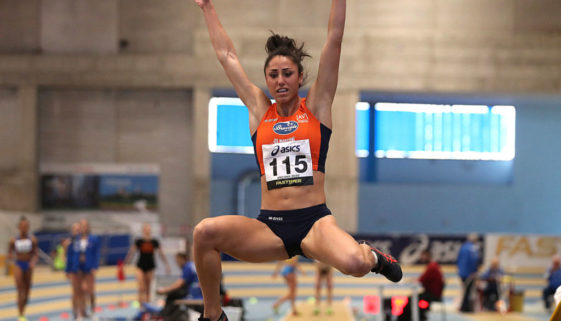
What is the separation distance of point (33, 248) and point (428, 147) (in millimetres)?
16692

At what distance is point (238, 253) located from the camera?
3.81 m

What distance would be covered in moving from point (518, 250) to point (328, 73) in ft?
55.4

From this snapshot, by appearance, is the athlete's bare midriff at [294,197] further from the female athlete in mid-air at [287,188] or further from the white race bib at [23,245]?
the white race bib at [23,245]

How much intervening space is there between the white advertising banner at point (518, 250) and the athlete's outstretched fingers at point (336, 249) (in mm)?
16416

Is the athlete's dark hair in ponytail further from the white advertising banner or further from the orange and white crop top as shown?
the white advertising banner

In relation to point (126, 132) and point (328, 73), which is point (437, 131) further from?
point (328, 73)

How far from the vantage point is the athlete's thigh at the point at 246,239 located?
3.72 meters

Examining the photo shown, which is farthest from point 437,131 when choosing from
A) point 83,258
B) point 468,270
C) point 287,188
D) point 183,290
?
point 287,188

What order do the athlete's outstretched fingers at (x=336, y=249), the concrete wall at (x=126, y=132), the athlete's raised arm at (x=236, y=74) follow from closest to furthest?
the athlete's outstretched fingers at (x=336, y=249), the athlete's raised arm at (x=236, y=74), the concrete wall at (x=126, y=132)

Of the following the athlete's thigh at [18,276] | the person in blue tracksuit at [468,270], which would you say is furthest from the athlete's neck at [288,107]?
the person in blue tracksuit at [468,270]

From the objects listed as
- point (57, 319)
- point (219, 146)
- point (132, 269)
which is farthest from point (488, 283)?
point (219, 146)

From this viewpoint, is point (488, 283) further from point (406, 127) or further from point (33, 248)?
point (406, 127)

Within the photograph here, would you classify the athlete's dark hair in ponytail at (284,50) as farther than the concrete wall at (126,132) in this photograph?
No

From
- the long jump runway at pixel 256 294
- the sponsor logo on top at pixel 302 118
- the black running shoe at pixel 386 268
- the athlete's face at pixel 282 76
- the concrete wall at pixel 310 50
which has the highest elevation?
the concrete wall at pixel 310 50
